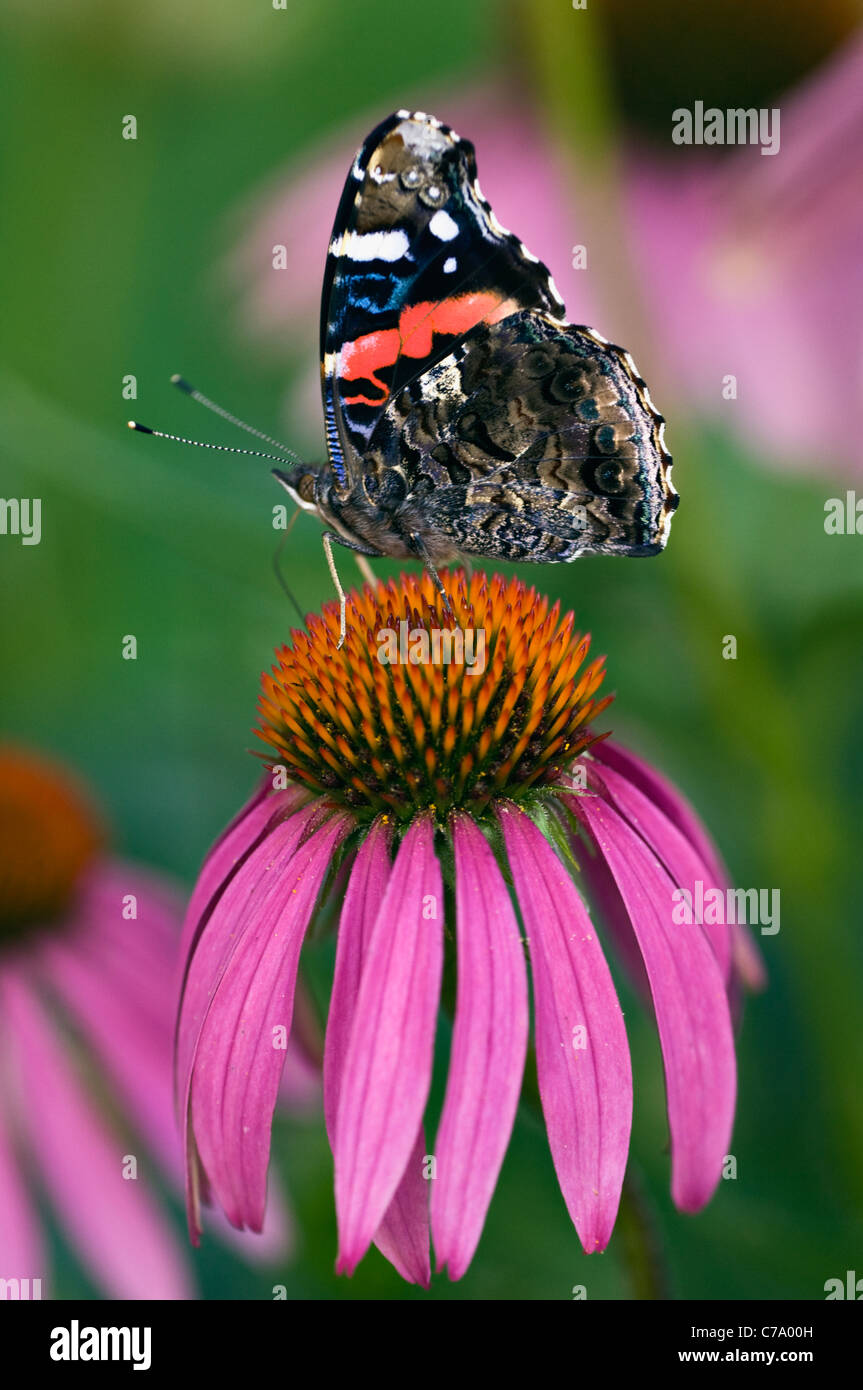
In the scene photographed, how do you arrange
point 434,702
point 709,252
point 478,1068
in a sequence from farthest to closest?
1. point 709,252
2. point 434,702
3. point 478,1068

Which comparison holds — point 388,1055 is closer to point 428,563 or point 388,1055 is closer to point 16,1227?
point 428,563

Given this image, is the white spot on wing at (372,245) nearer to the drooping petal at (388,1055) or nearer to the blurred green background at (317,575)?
the blurred green background at (317,575)

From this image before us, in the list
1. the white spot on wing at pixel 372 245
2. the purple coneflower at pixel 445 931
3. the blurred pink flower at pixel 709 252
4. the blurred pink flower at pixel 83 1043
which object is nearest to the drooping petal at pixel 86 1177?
the blurred pink flower at pixel 83 1043

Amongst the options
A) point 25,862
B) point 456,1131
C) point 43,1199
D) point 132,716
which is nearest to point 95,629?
point 132,716

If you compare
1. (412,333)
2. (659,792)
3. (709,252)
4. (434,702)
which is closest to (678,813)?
(659,792)

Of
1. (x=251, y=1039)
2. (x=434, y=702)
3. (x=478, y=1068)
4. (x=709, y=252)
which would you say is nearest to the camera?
(x=478, y=1068)

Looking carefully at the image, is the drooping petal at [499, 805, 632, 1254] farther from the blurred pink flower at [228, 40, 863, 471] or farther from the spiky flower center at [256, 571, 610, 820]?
the blurred pink flower at [228, 40, 863, 471]
